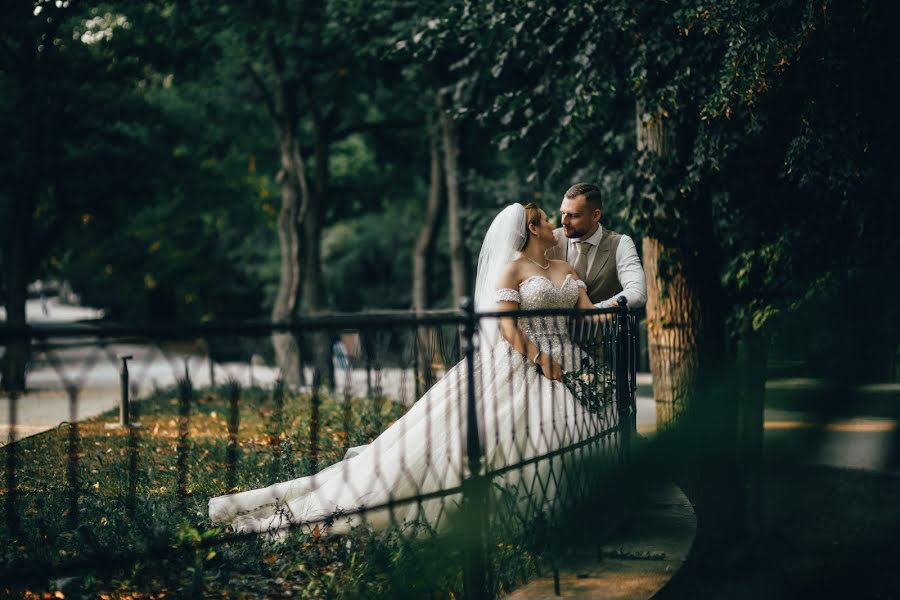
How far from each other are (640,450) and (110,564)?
174cm

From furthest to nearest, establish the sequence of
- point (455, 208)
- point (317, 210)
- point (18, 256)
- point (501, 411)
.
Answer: point (317, 210)
point (455, 208)
point (18, 256)
point (501, 411)

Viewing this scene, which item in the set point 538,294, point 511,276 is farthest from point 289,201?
point 538,294

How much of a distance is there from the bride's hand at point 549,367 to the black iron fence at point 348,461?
0.15ft

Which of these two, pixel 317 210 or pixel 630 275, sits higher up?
pixel 317 210

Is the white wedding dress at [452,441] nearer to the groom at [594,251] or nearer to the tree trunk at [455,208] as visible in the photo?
the groom at [594,251]

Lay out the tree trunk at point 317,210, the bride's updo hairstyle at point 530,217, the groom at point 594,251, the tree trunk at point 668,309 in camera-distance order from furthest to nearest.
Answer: the tree trunk at point 317,210 < the tree trunk at point 668,309 < the groom at point 594,251 < the bride's updo hairstyle at point 530,217

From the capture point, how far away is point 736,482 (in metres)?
1.52

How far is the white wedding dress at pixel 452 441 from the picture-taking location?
4.75m

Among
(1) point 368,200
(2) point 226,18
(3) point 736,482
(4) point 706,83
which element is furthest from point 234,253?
(3) point 736,482

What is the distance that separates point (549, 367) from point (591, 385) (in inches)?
9.2

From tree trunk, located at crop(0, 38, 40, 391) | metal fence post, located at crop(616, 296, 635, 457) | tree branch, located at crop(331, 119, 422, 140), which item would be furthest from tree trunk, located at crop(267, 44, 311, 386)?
metal fence post, located at crop(616, 296, 635, 457)

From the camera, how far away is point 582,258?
597cm

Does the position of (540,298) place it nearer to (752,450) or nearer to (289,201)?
(752,450)

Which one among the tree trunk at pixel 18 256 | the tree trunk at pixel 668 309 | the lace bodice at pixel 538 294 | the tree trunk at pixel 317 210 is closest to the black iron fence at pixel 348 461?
the lace bodice at pixel 538 294
